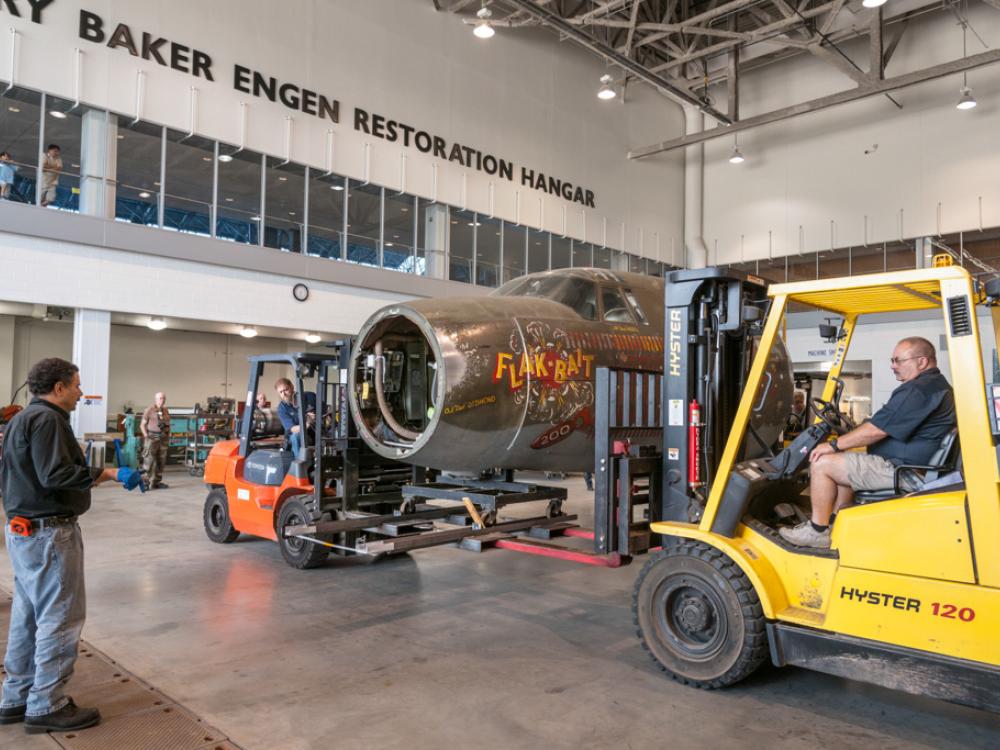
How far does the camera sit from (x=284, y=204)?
1862cm

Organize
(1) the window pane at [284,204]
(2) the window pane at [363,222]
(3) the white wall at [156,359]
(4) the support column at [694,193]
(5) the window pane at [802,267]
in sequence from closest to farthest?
(1) the window pane at [284,204] → (2) the window pane at [363,222] → (3) the white wall at [156,359] → (5) the window pane at [802,267] → (4) the support column at [694,193]

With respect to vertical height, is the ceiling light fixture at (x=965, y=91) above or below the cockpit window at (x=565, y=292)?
above

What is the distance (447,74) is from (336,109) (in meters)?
4.48

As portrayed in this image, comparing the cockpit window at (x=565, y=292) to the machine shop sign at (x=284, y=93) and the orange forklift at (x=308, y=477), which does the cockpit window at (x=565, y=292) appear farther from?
the machine shop sign at (x=284, y=93)

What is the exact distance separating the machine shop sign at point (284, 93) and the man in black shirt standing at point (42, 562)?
14.6m

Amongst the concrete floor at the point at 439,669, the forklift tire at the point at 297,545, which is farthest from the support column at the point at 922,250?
the forklift tire at the point at 297,545

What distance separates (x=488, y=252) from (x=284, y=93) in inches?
315

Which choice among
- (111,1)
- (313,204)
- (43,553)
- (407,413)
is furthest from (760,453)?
(111,1)

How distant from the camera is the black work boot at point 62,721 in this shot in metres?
4.06

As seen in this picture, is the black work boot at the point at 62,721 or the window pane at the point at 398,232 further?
the window pane at the point at 398,232

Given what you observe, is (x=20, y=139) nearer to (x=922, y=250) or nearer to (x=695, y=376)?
(x=695, y=376)

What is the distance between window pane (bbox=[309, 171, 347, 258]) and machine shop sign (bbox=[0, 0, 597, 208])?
1.68 meters

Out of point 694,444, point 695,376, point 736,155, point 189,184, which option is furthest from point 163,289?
point 736,155

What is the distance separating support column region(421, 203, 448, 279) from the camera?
21938 mm
